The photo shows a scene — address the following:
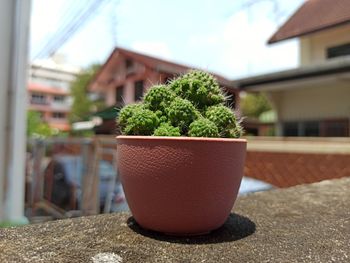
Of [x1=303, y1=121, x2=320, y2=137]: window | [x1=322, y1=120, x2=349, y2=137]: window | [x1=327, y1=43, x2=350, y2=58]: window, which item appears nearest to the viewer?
[x1=322, y1=120, x2=349, y2=137]: window

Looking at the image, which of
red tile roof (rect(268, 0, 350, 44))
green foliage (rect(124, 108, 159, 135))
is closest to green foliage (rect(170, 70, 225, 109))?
green foliage (rect(124, 108, 159, 135))

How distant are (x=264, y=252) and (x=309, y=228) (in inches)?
24.3

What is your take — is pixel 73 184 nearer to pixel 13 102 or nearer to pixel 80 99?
pixel 13 102

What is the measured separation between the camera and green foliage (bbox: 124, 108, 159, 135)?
2216 millimetres

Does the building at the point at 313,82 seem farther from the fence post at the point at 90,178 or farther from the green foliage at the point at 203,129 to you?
the green foliage at the point at 203,129

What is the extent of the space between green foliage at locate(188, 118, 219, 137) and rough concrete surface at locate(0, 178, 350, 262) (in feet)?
1.92

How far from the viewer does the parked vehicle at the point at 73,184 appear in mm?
7465

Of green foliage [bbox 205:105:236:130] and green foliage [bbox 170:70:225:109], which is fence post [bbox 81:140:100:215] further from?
green foliage [bbox 205:105:236:130]

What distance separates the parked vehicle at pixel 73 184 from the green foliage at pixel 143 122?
5.04 metres

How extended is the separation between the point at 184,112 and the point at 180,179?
1.24 feet

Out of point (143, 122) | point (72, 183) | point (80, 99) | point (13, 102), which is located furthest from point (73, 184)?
point (80, 99)

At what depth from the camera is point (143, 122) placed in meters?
2.21

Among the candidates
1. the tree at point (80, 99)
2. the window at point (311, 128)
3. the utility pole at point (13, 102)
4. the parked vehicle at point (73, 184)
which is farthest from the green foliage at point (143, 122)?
the tree at point (80, 99)

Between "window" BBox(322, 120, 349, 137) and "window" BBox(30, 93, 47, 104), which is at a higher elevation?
"window" BBox(30, 93, 47, 104)
